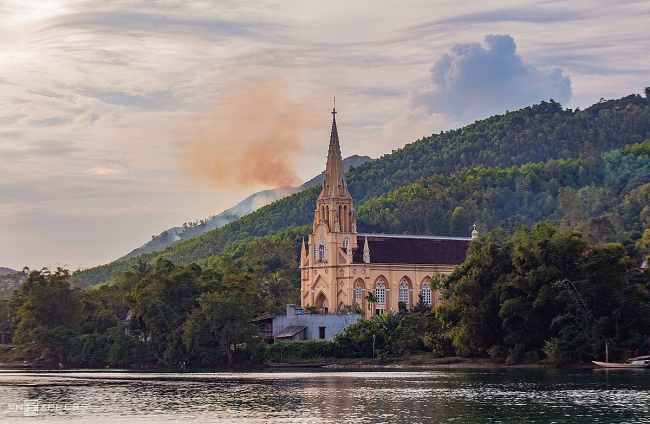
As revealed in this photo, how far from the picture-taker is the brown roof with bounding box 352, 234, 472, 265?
101500 millimetres

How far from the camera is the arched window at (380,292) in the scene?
101m

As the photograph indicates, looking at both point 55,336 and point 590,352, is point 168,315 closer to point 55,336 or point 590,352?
point 55,336

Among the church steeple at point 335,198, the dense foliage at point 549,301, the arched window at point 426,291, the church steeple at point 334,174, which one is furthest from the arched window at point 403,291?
the dense foliage at point 549,301

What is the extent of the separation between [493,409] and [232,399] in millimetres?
12782

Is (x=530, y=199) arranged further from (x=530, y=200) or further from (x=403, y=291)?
(x=403, y=291)

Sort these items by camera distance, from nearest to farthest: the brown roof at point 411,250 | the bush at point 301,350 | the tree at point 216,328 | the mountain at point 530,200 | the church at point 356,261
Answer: the tree at point 216,328, the bush at point 301,350, the church at point 356,261, the brown roof at point 411,250, the mountain at point 530,200

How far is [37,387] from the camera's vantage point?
58344 millimetres

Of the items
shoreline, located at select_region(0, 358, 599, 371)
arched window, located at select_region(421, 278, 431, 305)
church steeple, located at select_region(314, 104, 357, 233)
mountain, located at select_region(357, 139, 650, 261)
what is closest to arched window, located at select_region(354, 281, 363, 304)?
church steeple, located at select_region(314, 104, 357, 233)

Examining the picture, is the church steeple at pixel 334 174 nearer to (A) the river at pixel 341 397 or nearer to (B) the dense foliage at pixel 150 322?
(B) the dense foliage at pixel 150 322

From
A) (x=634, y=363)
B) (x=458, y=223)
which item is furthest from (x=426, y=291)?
(x=458, y=223)

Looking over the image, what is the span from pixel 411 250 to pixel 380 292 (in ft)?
18.3

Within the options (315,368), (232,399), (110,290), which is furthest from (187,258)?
(232,399)

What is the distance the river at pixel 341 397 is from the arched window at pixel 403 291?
3342 centimetres

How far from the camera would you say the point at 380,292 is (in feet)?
331
